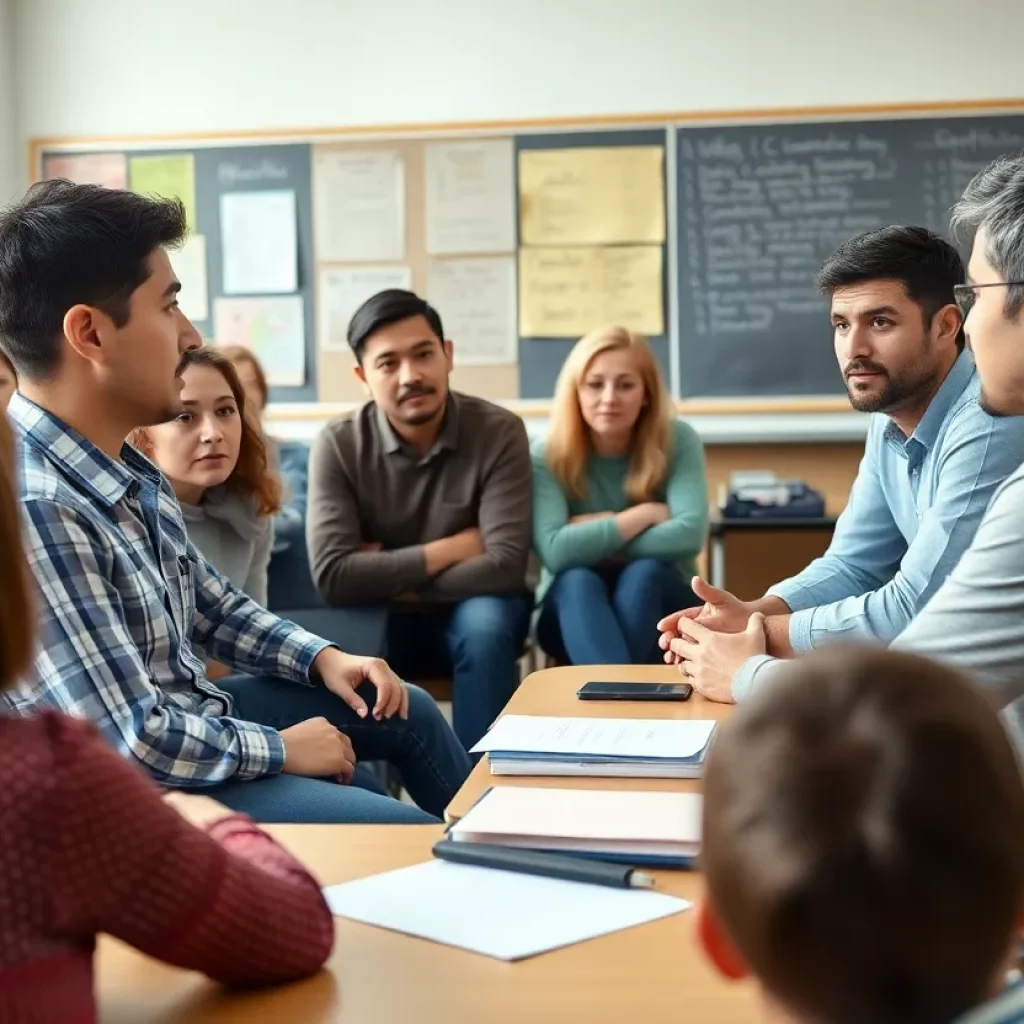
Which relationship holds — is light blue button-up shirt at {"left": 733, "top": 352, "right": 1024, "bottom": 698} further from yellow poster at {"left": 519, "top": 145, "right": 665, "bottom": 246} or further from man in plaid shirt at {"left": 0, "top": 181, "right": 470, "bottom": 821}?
yellow poster at {"left": 519, "top": 145, "right": 665, "bottom": 246}

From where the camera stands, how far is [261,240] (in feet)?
15.5

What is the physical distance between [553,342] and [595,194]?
54 centimetres

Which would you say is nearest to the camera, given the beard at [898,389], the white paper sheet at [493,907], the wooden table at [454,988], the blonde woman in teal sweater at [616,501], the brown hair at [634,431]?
the wooden table at [454,988]

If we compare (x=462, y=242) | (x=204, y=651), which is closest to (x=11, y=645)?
(x=204, y=651)

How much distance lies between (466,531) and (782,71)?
2207mm

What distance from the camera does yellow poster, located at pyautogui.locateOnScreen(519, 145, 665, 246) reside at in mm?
4551

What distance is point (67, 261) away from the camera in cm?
167

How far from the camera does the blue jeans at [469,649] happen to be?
9.87 feet

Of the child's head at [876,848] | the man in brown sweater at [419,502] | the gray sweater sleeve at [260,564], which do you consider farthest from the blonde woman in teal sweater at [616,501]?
the child's head at [876,848]

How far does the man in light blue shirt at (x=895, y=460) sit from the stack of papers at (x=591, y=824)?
0.58m

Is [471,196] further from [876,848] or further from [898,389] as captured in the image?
[876,848]

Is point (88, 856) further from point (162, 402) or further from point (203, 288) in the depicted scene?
point (203, 288)

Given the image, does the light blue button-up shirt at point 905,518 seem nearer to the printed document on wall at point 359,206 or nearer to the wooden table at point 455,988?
the wooden table at point 455,988

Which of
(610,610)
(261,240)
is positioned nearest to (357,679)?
(610,610)
